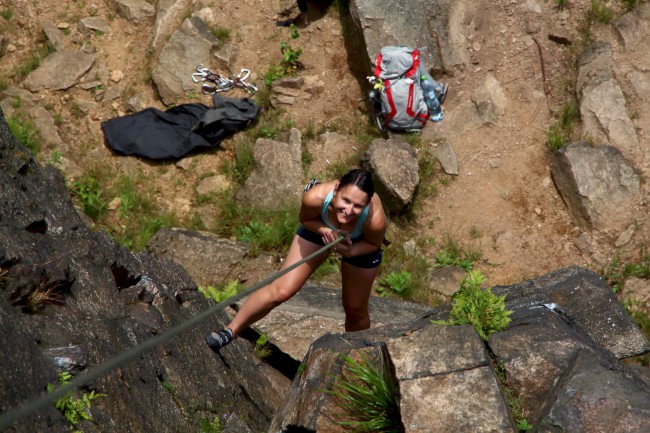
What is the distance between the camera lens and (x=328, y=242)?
18.1 ft

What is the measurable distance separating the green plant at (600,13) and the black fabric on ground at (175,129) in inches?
167

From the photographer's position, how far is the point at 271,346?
278 inches

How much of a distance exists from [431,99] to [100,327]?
652 centimetres

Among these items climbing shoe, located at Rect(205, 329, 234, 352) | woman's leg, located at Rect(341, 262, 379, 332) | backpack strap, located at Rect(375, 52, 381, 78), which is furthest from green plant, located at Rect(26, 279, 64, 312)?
backpack strap, located at Rect(375, 52, 381, 78)

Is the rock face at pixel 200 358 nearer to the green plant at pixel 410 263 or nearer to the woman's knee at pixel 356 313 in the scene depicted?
the woman's knee at pixel 356 313

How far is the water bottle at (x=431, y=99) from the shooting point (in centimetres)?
1045

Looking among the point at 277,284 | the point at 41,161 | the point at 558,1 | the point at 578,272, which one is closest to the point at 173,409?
the point at 277,284

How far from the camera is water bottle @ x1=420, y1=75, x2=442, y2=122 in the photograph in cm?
1045

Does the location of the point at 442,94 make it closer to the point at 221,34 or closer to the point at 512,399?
the point at 221,34

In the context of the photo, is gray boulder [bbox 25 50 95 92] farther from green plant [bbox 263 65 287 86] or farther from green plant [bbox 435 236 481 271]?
green plant [bbox 435 236 481 271]

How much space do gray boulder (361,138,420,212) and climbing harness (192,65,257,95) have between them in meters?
2.05

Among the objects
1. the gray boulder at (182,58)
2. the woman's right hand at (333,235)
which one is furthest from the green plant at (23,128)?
the woman's right hand at (333,235)

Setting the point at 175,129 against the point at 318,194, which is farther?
the point at 175,129

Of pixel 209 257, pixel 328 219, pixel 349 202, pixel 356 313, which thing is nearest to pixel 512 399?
pixel 349 202
